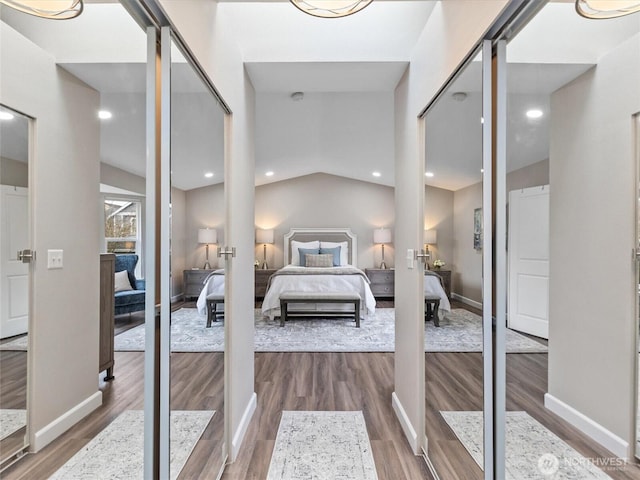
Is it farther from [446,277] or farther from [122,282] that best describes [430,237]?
[122,282]

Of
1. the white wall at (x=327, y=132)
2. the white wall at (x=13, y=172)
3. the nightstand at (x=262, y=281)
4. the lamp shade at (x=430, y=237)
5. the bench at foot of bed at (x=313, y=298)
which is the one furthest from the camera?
the nightstand at (x=262, y=281)

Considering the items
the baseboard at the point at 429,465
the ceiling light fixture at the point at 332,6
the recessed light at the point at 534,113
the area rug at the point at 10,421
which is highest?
Answer: the ceiling light fixture at the point at 332,6

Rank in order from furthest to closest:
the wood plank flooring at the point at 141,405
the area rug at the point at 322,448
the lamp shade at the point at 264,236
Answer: the lamp shade at the point at 264,236 → the area rug at the point at 322,448 → the wood plank flooring at the point at 141,405

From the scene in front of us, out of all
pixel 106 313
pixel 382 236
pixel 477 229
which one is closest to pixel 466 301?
pixel 477 229

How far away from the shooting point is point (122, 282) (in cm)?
87

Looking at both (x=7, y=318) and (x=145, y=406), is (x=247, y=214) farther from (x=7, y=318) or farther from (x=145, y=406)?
(x=7, y=318)

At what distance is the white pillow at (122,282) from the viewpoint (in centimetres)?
84

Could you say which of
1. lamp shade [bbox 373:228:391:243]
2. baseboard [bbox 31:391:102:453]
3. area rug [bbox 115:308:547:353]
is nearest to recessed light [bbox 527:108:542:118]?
area rug [bbox 115:308:547:353]

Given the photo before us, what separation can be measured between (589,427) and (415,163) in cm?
153

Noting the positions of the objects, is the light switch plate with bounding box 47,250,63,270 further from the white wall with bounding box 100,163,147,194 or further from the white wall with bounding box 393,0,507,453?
the white wall with bounding box 393,0,507,453

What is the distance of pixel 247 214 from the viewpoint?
7.45ft

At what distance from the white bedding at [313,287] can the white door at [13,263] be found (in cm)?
458

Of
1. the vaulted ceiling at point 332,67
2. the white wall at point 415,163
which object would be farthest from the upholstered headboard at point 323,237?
the white wall at point 415,163

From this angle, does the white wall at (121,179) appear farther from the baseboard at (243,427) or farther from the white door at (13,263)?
the baseboard at (243,427)
